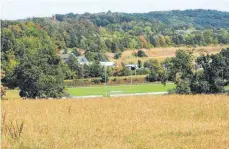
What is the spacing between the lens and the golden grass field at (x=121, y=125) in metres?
6.49

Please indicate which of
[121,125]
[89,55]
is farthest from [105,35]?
[121,125]

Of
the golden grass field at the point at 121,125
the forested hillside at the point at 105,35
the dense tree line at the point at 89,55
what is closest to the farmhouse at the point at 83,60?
the dense tree line at the point at 89,55

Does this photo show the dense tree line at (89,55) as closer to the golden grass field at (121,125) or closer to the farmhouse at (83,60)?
the farmhouse at (83,60)

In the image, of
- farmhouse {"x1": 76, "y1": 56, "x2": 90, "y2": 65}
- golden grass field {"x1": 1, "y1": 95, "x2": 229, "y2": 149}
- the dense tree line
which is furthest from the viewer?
farmhouse {"x1": 76, "y1": 56, "x2": 90, "y2": 65}

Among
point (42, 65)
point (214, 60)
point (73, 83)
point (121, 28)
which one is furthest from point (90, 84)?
point (121, 28)

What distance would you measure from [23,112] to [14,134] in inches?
113

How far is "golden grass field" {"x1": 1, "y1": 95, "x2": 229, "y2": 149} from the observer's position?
6488 millimetres

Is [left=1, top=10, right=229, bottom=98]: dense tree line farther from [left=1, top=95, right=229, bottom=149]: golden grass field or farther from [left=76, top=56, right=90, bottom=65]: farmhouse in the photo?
[left=1, top=95, right=229, bottom=149]: golden grass field

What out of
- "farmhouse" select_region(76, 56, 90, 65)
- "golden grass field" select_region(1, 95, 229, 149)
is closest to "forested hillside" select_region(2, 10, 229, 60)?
"farmhouse" select_region(76, 56, 90, 65)

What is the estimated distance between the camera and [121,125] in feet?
27.0

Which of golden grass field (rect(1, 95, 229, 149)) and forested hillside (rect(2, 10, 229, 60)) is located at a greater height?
golden grass field (rect(1, 95, 229, 149))

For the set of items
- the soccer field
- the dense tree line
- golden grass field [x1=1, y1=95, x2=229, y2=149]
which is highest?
golden grass field [x1=1, y1=95, x2=229, y2=149]

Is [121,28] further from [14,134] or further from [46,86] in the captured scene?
[14,134]

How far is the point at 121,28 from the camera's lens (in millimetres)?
149125
